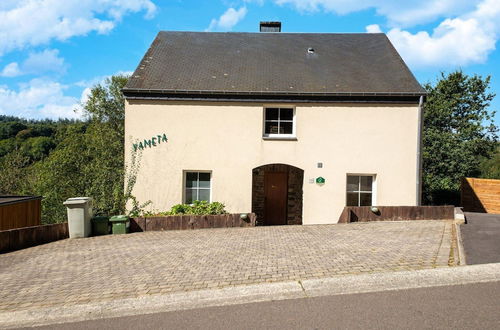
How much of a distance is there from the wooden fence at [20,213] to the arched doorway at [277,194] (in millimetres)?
8664

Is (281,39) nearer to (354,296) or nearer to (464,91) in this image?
(354,296)

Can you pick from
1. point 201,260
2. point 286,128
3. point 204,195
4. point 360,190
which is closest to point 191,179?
point 204,195

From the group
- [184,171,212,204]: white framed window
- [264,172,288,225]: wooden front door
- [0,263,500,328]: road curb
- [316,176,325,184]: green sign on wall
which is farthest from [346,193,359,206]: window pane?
[0,263,500,328]: road curb

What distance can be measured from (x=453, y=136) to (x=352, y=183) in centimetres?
1772

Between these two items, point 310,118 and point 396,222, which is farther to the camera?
point 310,118

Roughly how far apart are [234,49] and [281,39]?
2587 millimetres

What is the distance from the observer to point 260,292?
16.2 ft

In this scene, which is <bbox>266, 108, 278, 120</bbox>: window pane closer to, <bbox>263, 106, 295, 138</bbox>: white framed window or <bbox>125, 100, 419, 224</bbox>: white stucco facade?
<bbox>263, 106, 295, 138</bbox>: white framed window

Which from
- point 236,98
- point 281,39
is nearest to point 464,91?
point 281,39

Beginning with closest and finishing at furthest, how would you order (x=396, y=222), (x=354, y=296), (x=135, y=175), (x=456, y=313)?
(x=456, y=313), (x=354, y=296), (x=396, y=222), (x=135, y=175)

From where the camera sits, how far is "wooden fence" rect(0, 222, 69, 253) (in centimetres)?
909

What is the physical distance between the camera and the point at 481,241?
7.67 m

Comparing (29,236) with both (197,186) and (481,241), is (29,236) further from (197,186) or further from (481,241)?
(481,241)

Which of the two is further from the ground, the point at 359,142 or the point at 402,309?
the point at 359,142
